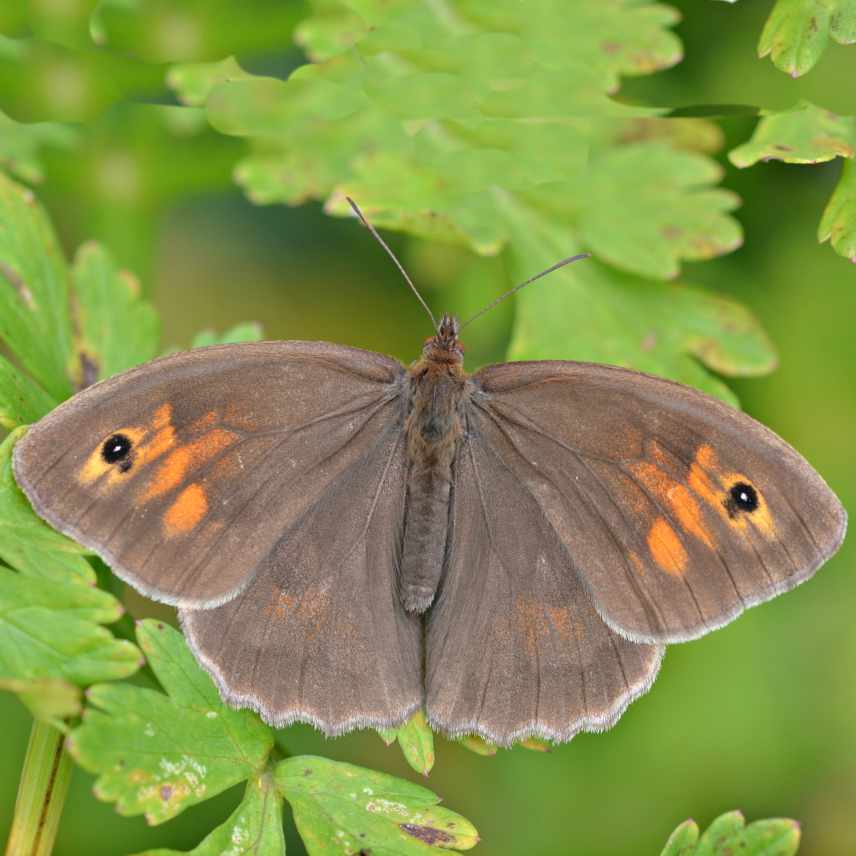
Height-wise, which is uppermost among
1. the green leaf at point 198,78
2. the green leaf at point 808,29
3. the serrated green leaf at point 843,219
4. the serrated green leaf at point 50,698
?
the green leaf at point 808,29

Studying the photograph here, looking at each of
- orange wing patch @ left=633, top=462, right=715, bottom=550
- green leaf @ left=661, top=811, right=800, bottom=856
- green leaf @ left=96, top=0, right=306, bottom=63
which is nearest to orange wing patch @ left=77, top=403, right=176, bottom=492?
orange wing patch @ left=633, top=462, right=715, bottom=550

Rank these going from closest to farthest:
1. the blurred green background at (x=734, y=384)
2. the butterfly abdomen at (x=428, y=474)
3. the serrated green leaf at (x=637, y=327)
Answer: the butterfly abdomen at (x=428, y=474)
the serrated green leaf at (x=637, y=327)
the blurred green background at (x=734, y=384)

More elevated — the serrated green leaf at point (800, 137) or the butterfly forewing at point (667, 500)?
the serrated green leaf at point (800, 137)

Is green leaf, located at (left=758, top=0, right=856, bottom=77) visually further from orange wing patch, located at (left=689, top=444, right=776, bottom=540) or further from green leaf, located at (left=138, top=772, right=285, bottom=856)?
green leaf, located at (left=138, top=772, right=285, bottom=856)

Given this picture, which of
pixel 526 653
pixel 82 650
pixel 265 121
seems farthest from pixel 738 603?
pixel 265 121

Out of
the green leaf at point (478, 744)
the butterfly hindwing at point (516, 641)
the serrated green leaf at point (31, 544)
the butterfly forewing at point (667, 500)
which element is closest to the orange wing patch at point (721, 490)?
the butterfly forewing at point (667, 500)

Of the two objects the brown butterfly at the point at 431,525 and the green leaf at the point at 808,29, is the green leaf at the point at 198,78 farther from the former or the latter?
the green leaf at the point at 808,29

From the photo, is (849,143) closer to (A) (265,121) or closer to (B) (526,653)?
(B) (526,653)
